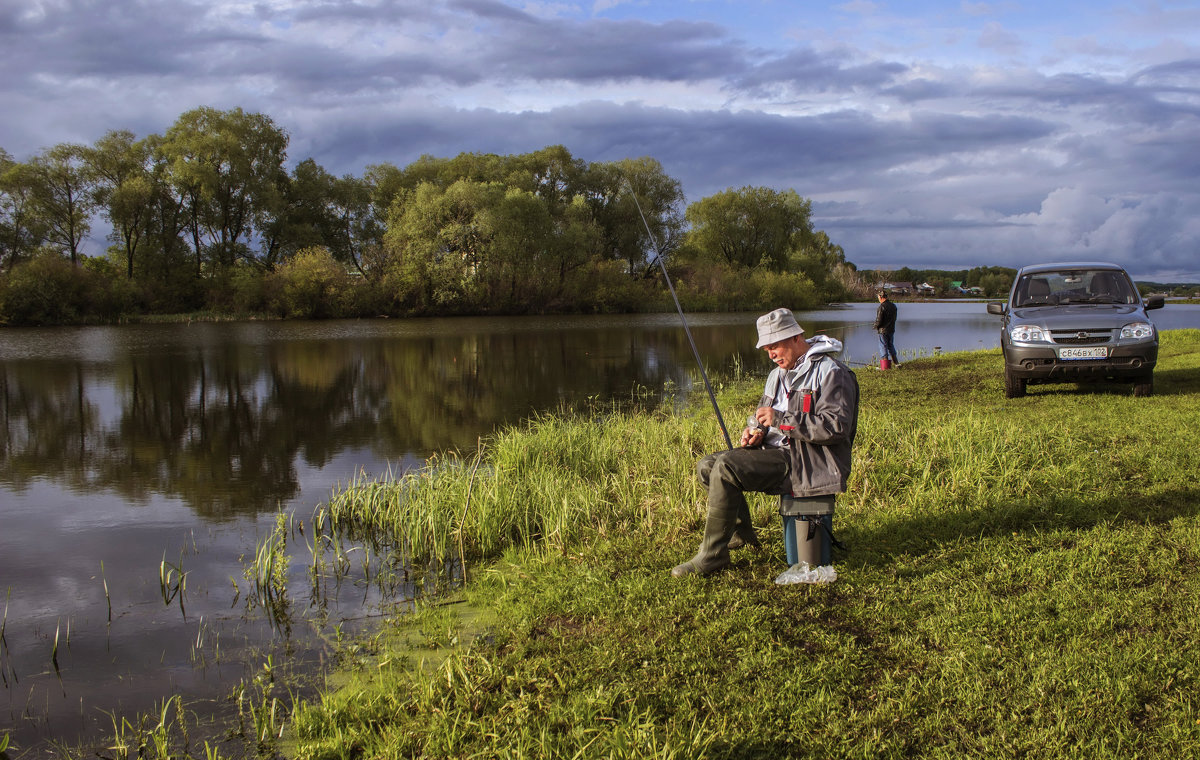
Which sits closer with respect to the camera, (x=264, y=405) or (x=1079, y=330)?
(x=1079, y=330)

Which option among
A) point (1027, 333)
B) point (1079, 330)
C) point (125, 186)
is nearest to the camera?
point (1079, 330)

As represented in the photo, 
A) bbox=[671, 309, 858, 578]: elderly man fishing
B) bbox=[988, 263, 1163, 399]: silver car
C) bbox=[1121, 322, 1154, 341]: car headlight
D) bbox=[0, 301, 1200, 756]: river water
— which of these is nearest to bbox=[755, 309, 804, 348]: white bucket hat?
bbox=[671, 309, 858, 578]: elderly man fishing

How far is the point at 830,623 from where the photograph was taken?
4625 mm

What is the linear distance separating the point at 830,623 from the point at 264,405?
17.1 m

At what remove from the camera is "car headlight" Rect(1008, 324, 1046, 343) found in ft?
39.3

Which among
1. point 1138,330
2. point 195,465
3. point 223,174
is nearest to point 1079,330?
point 1138,330

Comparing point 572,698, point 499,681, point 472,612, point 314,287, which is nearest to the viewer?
point 572,698

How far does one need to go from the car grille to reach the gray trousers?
885 cm

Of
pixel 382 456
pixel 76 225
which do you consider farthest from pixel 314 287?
pixel 382 456

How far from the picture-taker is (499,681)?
162 inches

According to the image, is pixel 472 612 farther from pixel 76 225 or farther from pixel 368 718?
pixel 76 225

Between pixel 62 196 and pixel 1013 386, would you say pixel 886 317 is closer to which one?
pixel 1013 386

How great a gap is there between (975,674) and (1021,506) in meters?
3.17

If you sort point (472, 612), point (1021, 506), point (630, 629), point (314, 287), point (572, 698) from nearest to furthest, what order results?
point (572, 698), point (630, 629), point (472, 612), point (1021, 506), point (314, 287)
